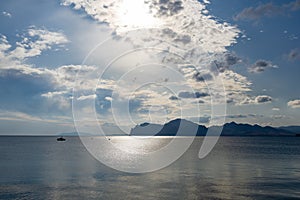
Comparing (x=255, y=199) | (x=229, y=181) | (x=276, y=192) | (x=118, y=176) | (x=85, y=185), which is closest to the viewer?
(x=255, y=199)

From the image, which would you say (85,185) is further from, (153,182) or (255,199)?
(255,199)

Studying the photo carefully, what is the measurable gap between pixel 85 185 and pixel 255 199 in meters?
27.7

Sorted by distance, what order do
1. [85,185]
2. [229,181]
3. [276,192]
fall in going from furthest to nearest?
[229,181], [85,185], [276,192]

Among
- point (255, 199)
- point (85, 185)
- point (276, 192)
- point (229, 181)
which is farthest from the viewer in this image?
point (229, 181)

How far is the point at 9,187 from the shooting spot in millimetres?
49969

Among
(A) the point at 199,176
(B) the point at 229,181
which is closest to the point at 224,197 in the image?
(B) the point at 229,181

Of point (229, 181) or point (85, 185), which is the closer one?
point (85, 185)

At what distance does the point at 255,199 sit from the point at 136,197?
16525mm

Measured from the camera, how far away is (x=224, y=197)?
4309cm

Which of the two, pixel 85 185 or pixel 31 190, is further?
pixel 85 185

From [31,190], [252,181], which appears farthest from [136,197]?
[252,181]

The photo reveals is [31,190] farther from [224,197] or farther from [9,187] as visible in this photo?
[224,197]

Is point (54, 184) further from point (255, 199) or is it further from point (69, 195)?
point (255, 199)

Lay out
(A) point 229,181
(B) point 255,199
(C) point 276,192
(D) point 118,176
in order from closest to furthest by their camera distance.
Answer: (B) point 255,199 → (C) point 276,192 → (A) point 229,181 → (D) point 118,176
